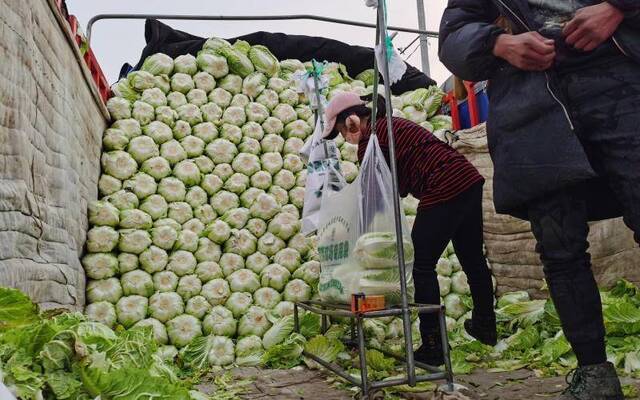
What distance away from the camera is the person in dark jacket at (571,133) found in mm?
1812

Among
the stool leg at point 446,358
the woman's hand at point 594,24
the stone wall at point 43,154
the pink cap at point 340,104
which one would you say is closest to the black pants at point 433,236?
the stool leg at point 446,358

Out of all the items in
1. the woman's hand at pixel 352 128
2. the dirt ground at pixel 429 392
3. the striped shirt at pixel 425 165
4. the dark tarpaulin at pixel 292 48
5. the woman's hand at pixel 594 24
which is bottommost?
the dirt ground at pixel 429 392

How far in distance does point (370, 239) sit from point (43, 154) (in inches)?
73.7

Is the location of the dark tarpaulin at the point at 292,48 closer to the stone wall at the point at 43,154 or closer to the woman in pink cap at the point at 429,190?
the stone wall at the point at 43,154

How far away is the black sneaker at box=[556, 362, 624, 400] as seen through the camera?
70.9 inches

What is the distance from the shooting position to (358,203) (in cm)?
285

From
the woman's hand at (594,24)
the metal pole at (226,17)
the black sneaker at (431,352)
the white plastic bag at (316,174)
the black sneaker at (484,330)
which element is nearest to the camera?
the woman's hand at (594,24)

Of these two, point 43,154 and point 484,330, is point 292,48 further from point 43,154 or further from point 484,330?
point 484,330

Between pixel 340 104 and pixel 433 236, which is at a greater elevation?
pixel 340 104

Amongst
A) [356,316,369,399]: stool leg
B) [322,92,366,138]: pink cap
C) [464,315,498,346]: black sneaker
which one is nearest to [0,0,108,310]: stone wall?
[356,316,369,399]: stool leg

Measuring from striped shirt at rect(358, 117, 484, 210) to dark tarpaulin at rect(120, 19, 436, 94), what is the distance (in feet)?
10.8

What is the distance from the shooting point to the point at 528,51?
6.14 feet

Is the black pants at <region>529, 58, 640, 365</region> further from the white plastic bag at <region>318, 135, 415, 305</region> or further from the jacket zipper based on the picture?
the white plastic bag at <region>318, 135, 415, 305</region>

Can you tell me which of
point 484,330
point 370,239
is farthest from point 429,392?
point 484,330
